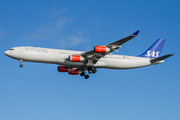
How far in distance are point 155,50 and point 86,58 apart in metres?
17.0

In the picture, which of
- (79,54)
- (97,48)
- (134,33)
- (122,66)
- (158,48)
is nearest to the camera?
(134,33)

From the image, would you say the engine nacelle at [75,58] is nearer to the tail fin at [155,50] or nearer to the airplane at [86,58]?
the airplane at [86,58]

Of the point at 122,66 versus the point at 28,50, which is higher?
the point at 28,50

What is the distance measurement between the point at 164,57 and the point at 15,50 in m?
26.5

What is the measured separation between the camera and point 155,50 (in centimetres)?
5253

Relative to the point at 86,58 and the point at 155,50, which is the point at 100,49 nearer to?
the point at 86,58

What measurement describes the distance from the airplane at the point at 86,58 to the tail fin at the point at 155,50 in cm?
203

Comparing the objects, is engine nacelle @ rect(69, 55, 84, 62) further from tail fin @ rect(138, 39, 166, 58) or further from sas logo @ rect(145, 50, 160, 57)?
sas logo @ rect(145, 50, 160, 57)

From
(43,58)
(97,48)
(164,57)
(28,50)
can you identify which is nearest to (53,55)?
(43,58)

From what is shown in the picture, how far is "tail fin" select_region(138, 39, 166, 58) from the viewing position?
51.5 metres

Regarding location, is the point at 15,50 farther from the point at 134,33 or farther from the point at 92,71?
the point at 134,33

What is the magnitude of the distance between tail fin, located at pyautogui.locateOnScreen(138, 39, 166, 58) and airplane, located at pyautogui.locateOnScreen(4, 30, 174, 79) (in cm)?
203

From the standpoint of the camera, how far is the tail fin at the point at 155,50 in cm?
5153

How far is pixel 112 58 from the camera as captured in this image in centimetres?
4606
